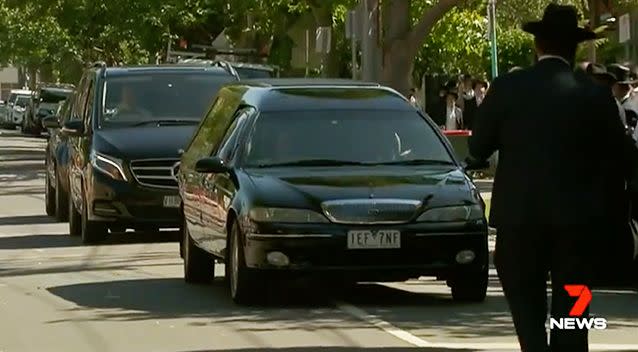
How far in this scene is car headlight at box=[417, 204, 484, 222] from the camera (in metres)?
14.1

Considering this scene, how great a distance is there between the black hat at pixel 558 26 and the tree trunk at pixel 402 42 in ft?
75.2

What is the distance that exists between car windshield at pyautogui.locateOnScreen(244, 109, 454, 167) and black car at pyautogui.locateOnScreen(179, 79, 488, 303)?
0.01m

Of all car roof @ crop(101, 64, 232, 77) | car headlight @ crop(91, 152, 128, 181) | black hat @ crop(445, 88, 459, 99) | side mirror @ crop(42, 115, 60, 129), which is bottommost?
black hat @ crop(445, 88, 459, 99)

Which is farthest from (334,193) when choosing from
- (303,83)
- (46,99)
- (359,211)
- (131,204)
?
(46,99)

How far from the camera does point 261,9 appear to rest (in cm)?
4772

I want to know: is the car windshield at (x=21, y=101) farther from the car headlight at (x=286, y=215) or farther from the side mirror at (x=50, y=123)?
the car headlight at (x=286, y=215)

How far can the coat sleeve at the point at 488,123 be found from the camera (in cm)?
873

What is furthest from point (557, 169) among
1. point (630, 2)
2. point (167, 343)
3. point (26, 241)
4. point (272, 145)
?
point (630, 2)

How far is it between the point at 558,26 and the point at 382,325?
457cm

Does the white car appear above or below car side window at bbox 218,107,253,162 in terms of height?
Result: below

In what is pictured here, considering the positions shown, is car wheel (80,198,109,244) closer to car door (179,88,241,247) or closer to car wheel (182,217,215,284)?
car door (179,88,241,247)

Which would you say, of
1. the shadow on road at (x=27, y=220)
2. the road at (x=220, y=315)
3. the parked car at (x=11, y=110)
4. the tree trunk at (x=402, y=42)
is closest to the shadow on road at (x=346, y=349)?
the road at (x=220, y=315)

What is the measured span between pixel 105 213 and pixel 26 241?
1.96 meters

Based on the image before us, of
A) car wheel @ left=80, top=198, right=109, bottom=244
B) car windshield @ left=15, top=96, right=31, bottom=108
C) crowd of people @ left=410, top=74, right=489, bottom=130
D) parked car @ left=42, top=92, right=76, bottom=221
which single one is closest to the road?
car wheel @ left=80, top=198, right=109, bottom=244
